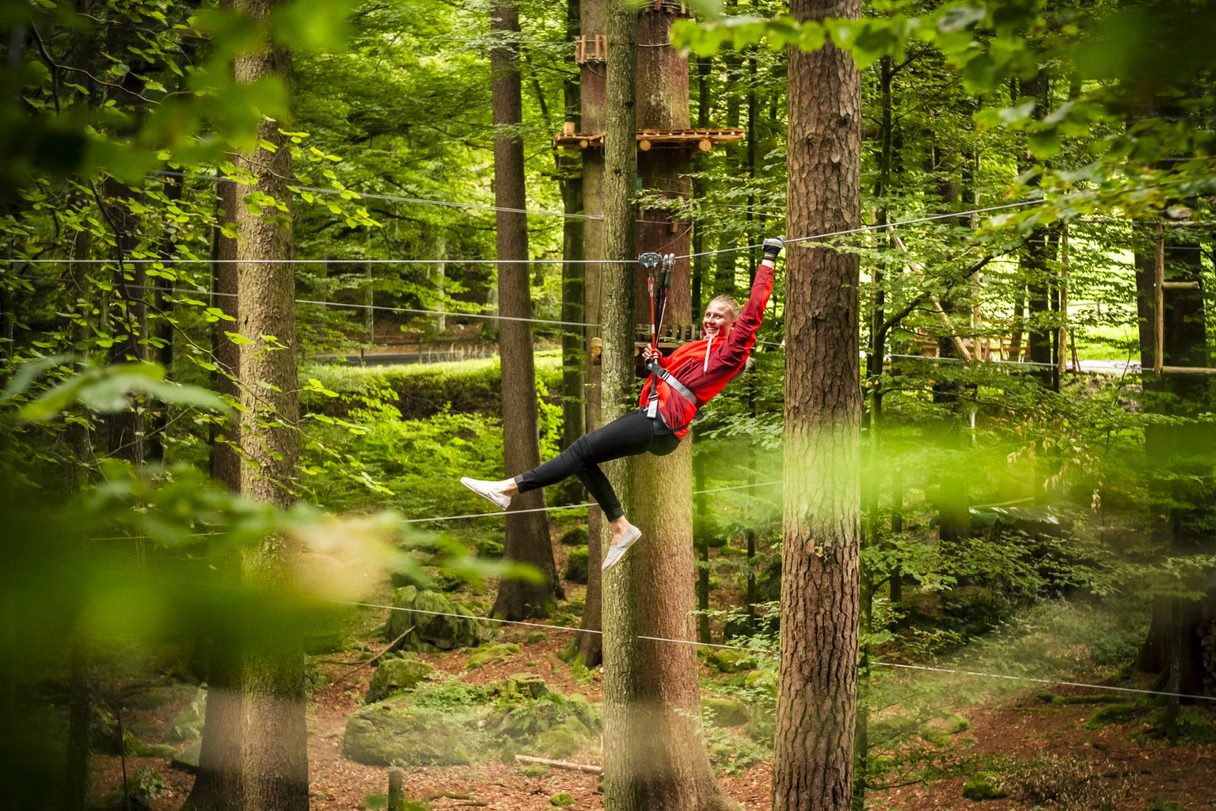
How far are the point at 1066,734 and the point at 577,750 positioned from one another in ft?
15.6

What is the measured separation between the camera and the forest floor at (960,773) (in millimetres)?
8289

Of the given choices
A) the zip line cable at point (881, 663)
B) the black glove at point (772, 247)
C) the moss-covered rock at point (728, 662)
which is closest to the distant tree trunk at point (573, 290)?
the zip line cable at point (881, 663)

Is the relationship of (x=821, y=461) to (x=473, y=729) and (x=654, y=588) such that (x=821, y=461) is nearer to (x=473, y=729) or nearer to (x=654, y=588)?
(x=654, y=588)

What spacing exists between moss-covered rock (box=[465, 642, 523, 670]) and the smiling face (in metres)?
7.71

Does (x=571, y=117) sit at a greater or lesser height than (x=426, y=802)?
greater

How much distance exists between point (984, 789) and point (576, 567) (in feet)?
25.3

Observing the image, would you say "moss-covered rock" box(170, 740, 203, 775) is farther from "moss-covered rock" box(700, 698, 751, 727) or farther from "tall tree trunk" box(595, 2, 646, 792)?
"moss-covered rock" box(700, 698, 751, 727)

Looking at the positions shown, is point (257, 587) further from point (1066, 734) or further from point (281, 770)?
point (1066, 734)

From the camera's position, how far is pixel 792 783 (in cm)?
572

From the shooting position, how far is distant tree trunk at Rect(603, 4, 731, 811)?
7176 mm

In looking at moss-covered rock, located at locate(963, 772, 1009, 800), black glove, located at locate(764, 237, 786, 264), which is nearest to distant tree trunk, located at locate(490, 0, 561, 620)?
moss-covered rock, located at locate(963, 772, 1009, 800)

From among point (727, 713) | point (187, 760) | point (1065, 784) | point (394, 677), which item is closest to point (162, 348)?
point (187, 760)

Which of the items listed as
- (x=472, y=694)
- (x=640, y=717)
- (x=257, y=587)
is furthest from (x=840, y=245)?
(x=472, y=694)

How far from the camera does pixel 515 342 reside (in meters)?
12.9
